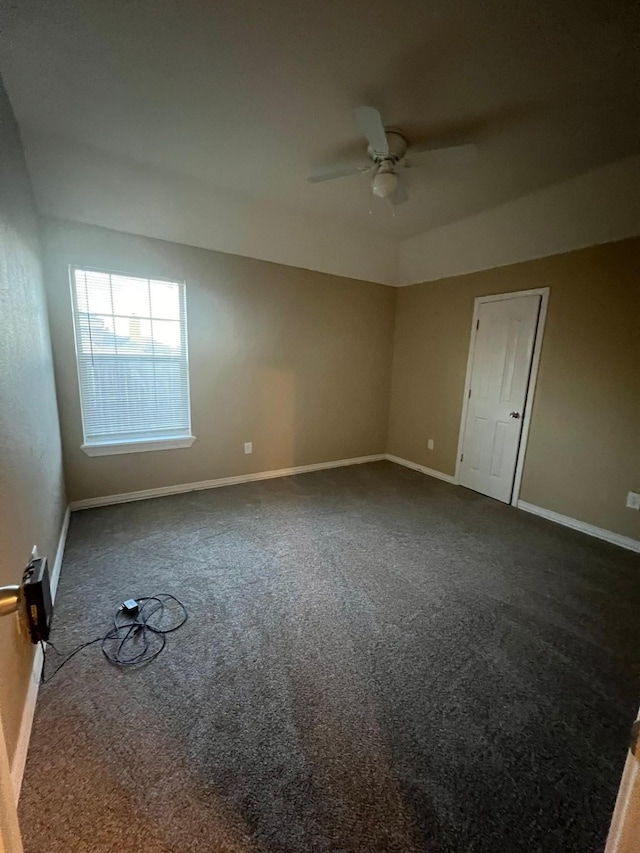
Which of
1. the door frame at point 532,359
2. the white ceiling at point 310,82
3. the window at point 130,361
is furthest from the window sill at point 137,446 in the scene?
the door frame at point 532,359

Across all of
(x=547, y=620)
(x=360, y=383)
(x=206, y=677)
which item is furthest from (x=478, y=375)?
(x=206, y=677)

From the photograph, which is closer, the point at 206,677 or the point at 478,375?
the point at 206,677

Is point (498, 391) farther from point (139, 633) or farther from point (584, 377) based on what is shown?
point (139, 633)

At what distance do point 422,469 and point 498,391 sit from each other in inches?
53.7

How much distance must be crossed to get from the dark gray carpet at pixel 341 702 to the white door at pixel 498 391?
3.63 ft

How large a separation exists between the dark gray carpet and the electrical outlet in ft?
1.20

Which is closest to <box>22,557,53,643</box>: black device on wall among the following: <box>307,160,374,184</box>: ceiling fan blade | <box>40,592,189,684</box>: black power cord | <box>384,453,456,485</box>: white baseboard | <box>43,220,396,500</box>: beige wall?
<box>40,592,189,684</box>: black power cord

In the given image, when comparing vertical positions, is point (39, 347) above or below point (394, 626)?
above

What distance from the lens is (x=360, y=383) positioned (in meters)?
4.61

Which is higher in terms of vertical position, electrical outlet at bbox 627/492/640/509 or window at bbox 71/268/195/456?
window at bbox 71/268/195/456

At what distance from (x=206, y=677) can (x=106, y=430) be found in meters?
2.41

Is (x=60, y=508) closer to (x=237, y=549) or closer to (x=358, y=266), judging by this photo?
(x=237, y=549)

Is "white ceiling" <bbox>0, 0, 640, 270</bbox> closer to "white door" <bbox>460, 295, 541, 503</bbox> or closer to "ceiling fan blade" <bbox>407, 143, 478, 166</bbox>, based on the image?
"ceiling fan blade" <bbox>407, 143, 478, 166</bbox>

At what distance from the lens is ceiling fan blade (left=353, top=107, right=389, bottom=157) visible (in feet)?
5.75
